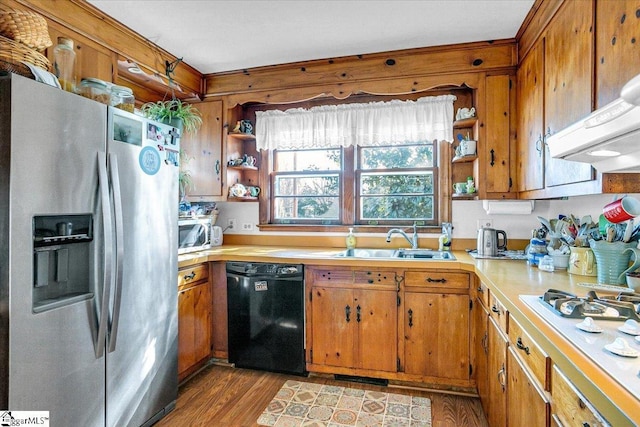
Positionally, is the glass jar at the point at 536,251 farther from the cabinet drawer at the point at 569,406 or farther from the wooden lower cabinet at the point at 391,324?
the cabinet drawer at the point at 569,406

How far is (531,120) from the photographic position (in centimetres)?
220

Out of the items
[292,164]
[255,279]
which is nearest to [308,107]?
[292,164]

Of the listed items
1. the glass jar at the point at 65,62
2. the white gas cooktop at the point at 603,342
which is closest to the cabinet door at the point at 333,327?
the white gas cooktop at the point at 603,342

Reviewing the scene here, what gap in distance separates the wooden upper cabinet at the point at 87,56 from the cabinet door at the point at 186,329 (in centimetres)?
157

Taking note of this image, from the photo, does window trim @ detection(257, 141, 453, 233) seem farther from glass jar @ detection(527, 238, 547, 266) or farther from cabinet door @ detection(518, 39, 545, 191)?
glass jar @ detection(527, 238, 547, 266)

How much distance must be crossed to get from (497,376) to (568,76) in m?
1.53

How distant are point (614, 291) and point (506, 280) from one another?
16.1 inches

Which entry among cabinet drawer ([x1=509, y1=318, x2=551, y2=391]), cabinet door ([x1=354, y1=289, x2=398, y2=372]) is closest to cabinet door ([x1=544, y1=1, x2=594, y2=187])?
cabinet drawer ([x1=509, y1=318, x2=551, y2=391])

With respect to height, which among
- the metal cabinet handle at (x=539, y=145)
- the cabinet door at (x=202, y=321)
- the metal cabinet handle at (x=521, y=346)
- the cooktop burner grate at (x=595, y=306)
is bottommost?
the cabinet door at (x=202, y=321)

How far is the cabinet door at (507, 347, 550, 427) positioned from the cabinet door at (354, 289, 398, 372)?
3.25 feet

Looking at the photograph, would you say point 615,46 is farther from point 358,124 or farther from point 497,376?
point 358,124

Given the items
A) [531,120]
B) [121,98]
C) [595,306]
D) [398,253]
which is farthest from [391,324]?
[121,98]

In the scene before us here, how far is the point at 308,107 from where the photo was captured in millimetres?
3260

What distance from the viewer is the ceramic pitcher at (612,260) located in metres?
1.53
